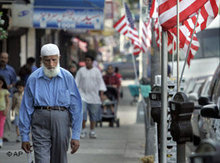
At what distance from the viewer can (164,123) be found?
22.7 feet

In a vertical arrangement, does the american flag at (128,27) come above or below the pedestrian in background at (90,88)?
above

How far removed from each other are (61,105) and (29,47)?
64.0 feet

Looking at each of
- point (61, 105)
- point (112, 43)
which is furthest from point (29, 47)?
point (112, 43)

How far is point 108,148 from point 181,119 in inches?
248

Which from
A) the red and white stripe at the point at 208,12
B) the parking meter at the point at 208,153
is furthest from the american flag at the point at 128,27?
the parking meter at the point at 208,153

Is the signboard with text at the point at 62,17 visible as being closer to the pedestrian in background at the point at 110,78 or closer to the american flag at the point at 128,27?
the american flag at the point at 128,27

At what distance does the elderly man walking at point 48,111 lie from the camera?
673 cm

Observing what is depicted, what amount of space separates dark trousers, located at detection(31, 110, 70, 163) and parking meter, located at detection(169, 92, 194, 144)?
1174 millimetres

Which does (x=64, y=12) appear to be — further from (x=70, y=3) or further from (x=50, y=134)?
(x=50, y=134)

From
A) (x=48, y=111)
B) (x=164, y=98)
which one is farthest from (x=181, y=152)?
(x=48, y=111)

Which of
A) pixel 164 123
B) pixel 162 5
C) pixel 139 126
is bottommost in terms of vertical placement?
pixel 139 126

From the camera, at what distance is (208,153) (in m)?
3.63

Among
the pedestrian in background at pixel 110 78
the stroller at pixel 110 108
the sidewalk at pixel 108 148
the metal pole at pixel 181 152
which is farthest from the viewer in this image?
the pedestrian in background at pixel 110 78

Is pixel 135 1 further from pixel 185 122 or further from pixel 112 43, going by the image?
pixel 185 122
